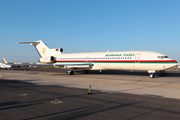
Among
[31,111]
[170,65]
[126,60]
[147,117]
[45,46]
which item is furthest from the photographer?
[45,46]

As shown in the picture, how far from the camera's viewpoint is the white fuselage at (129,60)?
23.8 meters

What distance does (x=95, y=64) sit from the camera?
29.8 m

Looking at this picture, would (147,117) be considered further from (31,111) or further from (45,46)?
(45,46)

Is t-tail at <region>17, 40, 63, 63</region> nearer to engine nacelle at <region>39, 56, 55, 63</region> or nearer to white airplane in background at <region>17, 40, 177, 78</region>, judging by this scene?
white airplane in background at <region>17, 40, 177, 78</region>

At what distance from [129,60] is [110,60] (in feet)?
10.9

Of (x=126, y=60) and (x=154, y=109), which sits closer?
(x=154, y=109)

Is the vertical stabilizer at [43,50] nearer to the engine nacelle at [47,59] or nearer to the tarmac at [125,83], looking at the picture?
the engine nacelle at [47,59]

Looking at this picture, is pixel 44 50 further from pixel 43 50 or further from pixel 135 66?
pixel 135 66

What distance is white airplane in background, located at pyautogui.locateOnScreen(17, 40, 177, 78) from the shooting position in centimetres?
2402

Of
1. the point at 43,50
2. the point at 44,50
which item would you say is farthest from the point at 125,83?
the point at 43,50

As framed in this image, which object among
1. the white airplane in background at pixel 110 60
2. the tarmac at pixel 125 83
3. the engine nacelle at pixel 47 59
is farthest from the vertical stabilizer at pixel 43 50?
the tarmac at pixel 125 83

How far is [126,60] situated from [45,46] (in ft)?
63.9

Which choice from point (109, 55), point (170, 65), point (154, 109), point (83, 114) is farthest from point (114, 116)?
point (109, 55)

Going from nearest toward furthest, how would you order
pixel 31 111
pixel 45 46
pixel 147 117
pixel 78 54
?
1. pixel 147 117
2. pixel 31 111
3. pixel 78 54
4. pixel 45 46
